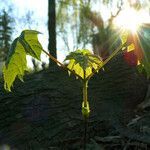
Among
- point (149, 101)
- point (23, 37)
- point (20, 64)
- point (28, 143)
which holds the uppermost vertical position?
point (23, 37)

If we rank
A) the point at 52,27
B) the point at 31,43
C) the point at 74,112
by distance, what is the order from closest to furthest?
the point at 31,43
the point at 74,112
the point at 52,27

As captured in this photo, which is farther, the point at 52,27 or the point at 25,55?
the point at 52,27

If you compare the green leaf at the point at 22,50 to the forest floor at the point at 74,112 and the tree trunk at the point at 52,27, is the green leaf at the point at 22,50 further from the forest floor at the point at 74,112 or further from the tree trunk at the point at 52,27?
the tree trunk at the point at 52,27

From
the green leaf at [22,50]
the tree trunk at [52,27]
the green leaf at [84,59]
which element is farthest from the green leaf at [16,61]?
the tree trunk at [52,27]

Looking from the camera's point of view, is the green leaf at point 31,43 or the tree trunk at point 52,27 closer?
the green leaf at point 31,43

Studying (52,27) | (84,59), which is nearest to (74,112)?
(84,59)

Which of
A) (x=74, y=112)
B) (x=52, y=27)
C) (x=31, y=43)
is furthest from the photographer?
(x=52, y=27)

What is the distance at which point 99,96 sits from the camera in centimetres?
451

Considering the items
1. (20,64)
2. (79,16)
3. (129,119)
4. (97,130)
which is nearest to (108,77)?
(129,119)

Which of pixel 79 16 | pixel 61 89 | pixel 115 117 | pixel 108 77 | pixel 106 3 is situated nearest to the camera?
pixel 115 117

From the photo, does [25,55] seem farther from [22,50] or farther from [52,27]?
[52,27]

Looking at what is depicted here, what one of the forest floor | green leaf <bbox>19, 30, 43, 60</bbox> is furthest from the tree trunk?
green leaf <bbox>19, 30, 43, 60</bbox>

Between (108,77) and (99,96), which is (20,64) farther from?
(108,77)

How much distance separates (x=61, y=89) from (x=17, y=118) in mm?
753
